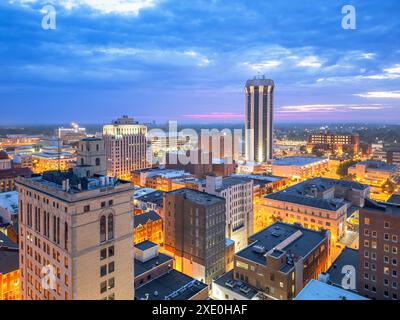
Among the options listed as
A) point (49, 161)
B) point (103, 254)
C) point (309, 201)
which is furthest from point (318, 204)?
point (49, 161)

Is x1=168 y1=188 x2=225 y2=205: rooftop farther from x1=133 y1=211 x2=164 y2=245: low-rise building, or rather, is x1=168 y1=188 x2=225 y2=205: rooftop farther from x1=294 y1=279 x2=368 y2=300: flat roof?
x1=294 y1=279 x2=368 y2=300: flat roof

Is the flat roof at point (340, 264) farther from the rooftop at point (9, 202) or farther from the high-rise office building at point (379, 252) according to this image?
the rooftop at point (9, 202)

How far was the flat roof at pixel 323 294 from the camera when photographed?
24.5 metres

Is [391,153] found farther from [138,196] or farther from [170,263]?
[170,263]

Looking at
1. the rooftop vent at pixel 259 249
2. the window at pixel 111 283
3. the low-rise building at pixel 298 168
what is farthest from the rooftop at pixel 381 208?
the low-rise building at pixel 298 168

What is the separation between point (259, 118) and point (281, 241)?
103 m

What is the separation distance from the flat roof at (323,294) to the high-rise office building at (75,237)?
47.6ft

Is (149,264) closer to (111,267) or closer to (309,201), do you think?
(111,267)

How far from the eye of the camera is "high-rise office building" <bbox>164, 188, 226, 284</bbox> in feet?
137

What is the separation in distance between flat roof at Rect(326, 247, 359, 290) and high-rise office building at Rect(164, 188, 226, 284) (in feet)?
49.8

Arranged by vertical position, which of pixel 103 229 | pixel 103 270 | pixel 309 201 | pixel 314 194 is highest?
pixel 103 229

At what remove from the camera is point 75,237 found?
19.8 metres

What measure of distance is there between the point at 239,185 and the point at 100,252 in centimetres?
3998
